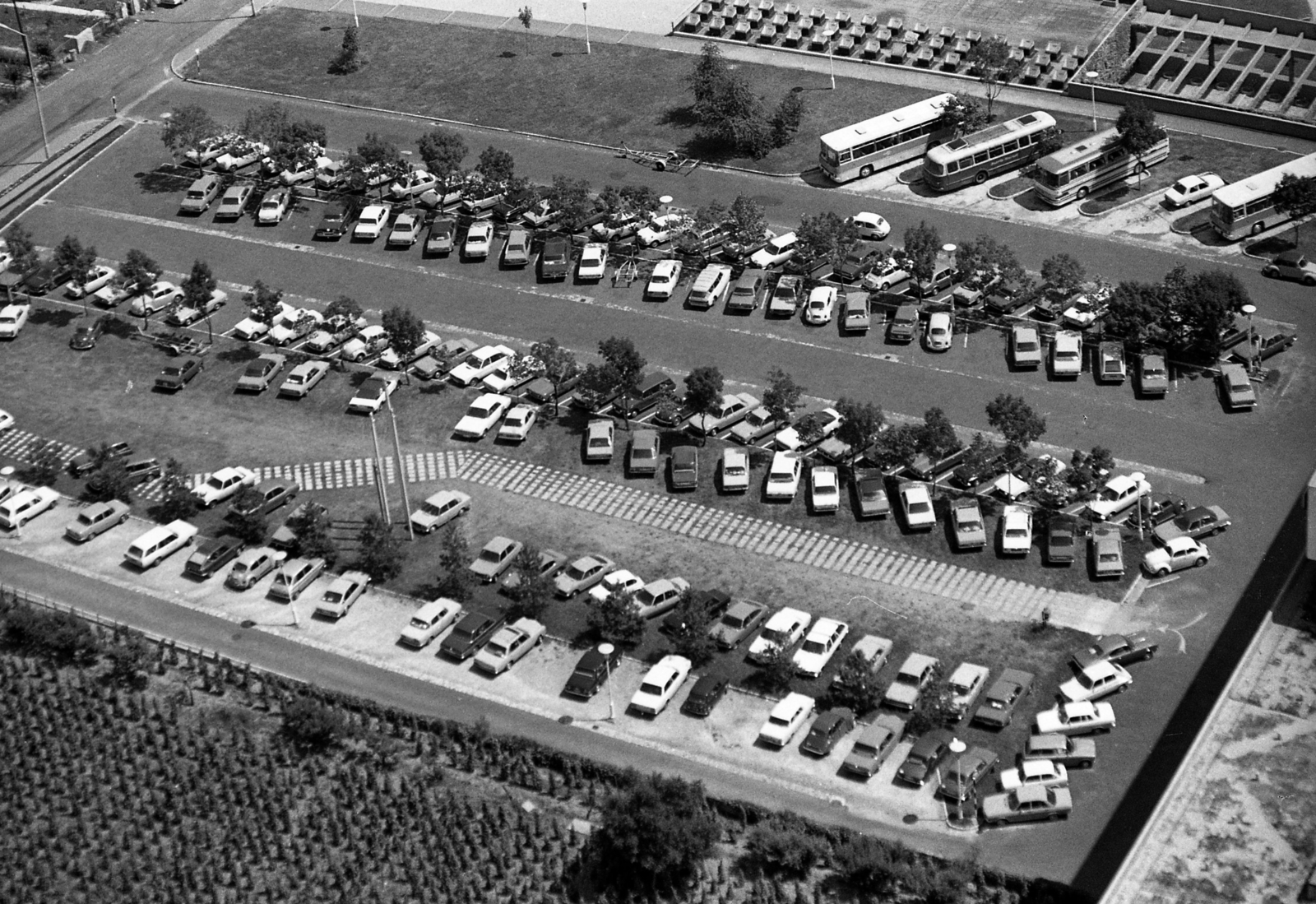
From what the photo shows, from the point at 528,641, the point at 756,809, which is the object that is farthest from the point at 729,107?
the point at 756,809

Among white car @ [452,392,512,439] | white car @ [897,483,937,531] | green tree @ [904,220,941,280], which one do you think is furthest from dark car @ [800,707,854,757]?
green tree @ [904,220,941,280]

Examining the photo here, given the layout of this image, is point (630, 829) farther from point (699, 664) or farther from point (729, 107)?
point (729, 107)

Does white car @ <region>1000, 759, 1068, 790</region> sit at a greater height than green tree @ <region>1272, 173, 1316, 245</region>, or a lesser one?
lesser

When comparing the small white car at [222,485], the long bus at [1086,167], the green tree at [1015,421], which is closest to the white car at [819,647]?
the green tree at [1015,421]

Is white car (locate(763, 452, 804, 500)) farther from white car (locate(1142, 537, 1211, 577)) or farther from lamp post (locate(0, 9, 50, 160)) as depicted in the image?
lamp post (locate(0, 9, 50, 160))

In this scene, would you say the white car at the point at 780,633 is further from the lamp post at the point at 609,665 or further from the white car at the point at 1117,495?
the white car at the point at 1117,495

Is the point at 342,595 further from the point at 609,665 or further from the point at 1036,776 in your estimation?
the point at 1036,776
